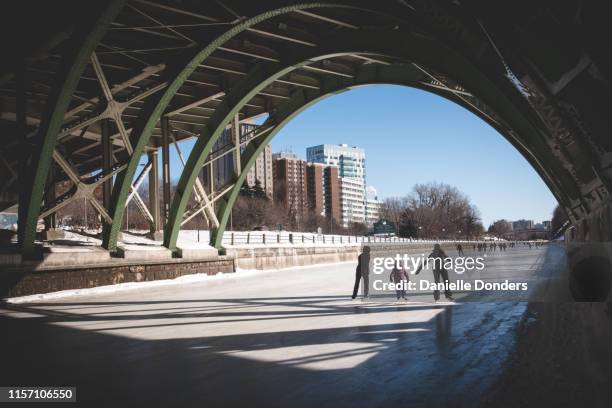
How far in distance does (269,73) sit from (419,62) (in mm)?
6642

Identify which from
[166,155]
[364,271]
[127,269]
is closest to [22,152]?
[127,269]

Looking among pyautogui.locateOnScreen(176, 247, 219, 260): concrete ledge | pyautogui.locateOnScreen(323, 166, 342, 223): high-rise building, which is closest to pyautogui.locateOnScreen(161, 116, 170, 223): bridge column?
pyautogui.locateOnScreen(176, 247, 219, 260): concrete ledge

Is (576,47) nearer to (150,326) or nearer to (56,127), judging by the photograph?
(150,326)

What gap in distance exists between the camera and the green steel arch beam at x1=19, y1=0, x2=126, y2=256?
1506 cm

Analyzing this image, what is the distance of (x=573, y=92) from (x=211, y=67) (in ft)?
54.9

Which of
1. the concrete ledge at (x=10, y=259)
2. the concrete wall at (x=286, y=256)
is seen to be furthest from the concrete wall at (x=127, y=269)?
the concrete ledge at (x=10, y=259)

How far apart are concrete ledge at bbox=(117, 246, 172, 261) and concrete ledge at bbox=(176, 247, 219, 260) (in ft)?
2.69

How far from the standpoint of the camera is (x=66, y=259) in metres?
17.1

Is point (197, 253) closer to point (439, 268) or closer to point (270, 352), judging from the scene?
point (439, 268)

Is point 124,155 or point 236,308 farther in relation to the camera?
point 124,155

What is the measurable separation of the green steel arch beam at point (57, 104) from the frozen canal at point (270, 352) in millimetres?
4776

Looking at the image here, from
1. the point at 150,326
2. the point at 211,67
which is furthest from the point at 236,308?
the point at 211,67

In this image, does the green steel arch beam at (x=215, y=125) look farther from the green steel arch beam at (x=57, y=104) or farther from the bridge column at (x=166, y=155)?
the green steel arch beam at (x=57, y=104)

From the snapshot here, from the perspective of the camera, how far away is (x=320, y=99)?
84.5ft
